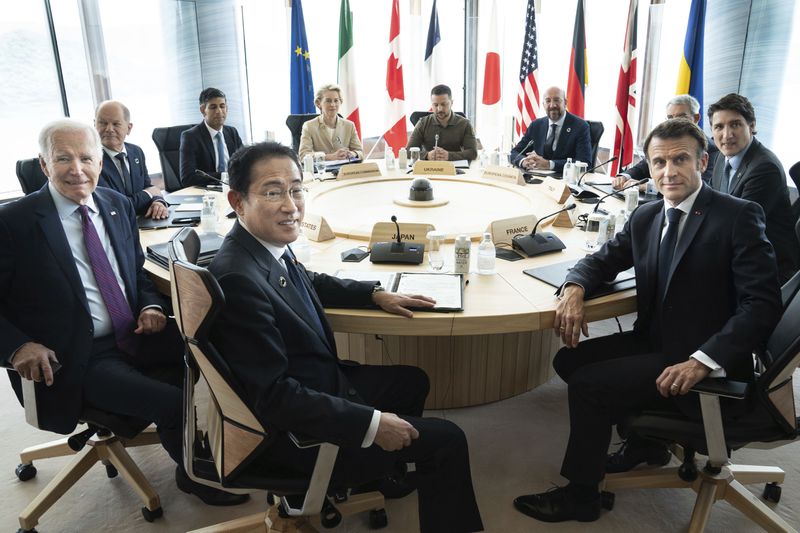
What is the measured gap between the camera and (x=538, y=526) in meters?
2.00

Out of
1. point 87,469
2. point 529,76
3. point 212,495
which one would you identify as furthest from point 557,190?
point 529,76

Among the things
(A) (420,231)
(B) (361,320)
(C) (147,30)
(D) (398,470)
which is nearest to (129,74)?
(C) (147,30)

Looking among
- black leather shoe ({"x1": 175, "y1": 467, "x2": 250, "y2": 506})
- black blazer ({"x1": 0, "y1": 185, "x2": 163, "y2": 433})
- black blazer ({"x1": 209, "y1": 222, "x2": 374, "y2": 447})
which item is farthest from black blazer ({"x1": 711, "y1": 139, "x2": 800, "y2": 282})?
black blazer ({"x1": 0, "y1": 185, "x2": 163, "y2": 433})

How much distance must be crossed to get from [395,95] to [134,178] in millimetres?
3587

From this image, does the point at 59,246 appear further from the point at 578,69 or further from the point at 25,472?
the point at 578,69

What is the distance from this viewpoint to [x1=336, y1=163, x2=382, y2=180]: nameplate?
13.8 feet

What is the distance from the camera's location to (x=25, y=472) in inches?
88.2

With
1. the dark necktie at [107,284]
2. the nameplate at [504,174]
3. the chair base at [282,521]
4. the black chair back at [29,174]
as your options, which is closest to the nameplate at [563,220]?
the nameplate at [504,174]

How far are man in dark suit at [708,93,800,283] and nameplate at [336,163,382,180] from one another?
2246mm

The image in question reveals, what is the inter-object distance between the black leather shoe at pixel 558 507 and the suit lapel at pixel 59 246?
1633 millimetres

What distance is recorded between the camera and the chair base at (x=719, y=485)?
1.89 metres

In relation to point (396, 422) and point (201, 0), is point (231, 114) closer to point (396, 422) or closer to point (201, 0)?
point (201, 0)

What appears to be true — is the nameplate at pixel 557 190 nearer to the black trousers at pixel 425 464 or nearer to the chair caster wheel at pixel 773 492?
the chair caster wheel at pixel 773 492

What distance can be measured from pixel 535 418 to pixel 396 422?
134 cm
